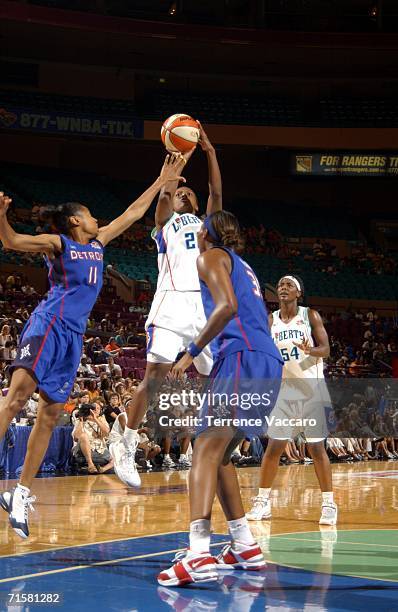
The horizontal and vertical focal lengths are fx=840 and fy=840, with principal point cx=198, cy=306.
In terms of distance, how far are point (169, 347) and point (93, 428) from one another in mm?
6876

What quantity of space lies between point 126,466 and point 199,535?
163 centimetres

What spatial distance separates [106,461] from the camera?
43.0ft

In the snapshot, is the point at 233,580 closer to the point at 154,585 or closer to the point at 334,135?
the point at 154,585

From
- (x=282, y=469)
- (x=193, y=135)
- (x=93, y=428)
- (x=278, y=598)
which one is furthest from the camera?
(x=282, y=469)

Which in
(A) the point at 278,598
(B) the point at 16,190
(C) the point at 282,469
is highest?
(B) the point at 16,190

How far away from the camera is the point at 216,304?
15.0 feet

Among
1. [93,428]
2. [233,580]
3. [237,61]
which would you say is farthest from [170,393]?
[237,61]

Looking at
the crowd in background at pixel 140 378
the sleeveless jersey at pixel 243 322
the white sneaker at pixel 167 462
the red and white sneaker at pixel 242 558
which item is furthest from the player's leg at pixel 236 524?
the white sneaker at pixel 167 462

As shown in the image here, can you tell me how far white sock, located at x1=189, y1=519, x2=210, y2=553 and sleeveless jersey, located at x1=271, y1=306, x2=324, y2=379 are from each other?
10.7ft

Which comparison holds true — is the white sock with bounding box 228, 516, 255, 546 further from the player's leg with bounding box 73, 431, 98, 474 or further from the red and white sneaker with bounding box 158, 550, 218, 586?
the player's leg with bounding box 73, 431, 98, 474

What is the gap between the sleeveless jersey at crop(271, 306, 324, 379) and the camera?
7.71 m

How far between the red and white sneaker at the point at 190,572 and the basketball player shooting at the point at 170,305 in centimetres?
163

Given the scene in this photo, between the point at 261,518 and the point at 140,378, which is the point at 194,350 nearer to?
the point at 261,518

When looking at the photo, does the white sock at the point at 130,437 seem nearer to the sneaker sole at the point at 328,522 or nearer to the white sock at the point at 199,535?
the white sock at the point at 199,535
